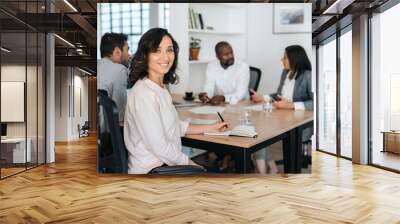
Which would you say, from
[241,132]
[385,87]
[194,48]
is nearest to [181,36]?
[194,48]

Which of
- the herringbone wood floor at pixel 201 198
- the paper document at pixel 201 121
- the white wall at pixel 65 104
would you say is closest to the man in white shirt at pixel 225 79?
the paper document at pixel 201 121

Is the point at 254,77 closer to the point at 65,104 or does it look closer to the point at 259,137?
the point at 259,137

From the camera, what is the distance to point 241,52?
5.65 meters

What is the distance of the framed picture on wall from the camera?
5.64m

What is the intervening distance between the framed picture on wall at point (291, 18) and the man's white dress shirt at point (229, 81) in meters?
0.76

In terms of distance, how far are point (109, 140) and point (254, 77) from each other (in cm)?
224

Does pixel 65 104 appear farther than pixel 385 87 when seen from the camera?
Yes

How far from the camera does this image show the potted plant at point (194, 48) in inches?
219

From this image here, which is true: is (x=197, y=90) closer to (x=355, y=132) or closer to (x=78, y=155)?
(x=355, y=132)

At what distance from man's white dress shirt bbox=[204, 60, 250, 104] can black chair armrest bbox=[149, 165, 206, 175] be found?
1048 mm

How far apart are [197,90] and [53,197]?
7.65 feet

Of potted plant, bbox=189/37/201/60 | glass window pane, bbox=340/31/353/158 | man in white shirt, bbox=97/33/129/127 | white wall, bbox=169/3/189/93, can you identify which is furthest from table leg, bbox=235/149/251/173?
glass window pane, bbox=340/31/353/158

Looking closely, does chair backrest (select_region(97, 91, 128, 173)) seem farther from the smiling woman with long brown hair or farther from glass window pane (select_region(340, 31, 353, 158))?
glass window pane (select_region(340, 31, 353, 158))

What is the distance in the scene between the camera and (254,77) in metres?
5.65
